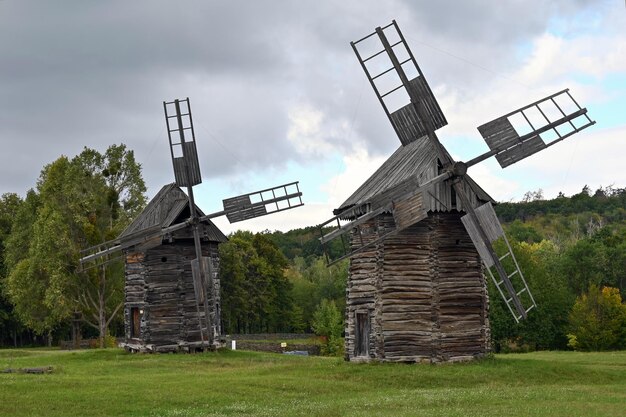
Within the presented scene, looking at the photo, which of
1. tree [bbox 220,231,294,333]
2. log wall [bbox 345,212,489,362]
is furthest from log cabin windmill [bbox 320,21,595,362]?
tree [bbox 220,231,294,333]

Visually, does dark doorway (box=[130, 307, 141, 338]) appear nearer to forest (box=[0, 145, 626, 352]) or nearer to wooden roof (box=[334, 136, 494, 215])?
forest (box=[0, 145, 626, 352])

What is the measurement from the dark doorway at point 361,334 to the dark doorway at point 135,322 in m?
16.5

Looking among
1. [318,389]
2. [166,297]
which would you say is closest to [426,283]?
[318,389]

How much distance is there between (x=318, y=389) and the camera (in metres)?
33.4

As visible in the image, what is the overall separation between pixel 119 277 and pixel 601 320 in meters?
36.9

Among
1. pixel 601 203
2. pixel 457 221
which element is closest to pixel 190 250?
pixel 457 221

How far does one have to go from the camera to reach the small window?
52834mm

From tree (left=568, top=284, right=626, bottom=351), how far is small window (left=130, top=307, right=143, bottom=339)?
3461 centimetres

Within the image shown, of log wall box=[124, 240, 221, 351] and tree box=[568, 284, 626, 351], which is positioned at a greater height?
log wall box=[124, 240, 221, 351]

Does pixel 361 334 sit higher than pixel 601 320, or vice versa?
pixel 361 334

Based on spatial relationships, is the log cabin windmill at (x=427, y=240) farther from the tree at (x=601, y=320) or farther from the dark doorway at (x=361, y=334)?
the tree at (x=601, y=320)

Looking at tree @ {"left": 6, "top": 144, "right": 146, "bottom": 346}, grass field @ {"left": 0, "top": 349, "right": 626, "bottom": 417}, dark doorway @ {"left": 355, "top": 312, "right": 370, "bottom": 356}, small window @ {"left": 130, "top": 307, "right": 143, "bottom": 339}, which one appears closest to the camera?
grass field @ {"left": 0, "top": 349, "right": 626, "bottom": 417}

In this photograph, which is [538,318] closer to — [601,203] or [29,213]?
[29,213]

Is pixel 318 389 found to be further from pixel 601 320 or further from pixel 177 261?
pixel 601 320
